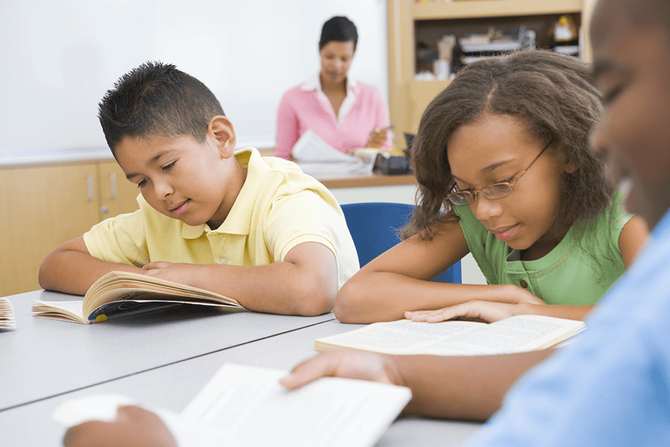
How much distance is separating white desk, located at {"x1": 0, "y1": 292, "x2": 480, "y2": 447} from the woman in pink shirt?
2.37 m

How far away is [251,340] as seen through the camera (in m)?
0.94

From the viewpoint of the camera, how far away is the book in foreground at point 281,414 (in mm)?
531

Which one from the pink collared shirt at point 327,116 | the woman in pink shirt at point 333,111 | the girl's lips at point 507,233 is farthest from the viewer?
the pink collared shirt at point 327,116

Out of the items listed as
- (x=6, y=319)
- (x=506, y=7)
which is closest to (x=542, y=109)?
(x=6, y=319)

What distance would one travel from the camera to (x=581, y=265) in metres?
1.12

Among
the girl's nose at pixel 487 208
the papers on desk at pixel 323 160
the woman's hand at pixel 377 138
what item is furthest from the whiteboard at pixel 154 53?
the girl's nose at pixel 487 208

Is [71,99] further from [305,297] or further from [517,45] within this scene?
[517,45]

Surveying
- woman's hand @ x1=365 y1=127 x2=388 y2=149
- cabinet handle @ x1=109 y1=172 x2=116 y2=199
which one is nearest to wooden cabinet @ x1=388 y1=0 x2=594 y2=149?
woman's hand @ x1=365 y1=127 x2=388 y2=149

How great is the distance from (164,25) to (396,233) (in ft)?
8.49

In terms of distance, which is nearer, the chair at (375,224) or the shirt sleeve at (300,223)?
the shirt sleeve at (300,223)

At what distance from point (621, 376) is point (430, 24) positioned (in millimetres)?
4639

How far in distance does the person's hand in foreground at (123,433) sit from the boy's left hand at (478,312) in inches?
21.4

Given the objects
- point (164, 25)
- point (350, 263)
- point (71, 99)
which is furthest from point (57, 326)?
point (164, 25)

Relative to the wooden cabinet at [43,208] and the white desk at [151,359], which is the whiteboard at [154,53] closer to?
the wooden cabinet at [43,208]
